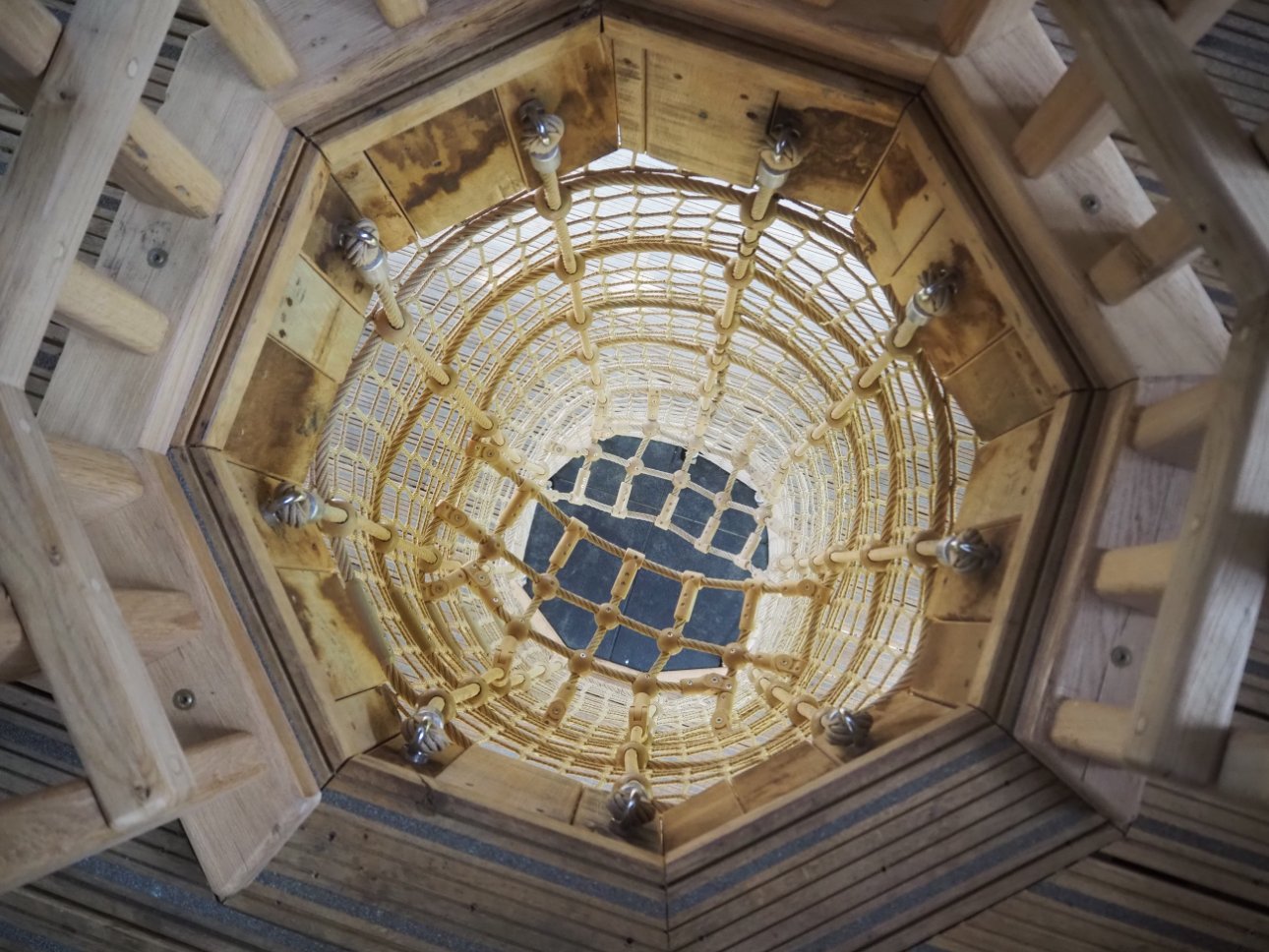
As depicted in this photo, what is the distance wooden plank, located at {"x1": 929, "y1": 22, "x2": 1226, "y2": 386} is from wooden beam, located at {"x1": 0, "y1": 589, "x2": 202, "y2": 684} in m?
1.23

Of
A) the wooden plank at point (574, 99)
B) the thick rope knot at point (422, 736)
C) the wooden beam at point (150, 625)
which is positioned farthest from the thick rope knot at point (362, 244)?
the thick rope knot at point (422, 736)

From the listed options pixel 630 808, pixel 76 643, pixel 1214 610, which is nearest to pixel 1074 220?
pixel 1214 610

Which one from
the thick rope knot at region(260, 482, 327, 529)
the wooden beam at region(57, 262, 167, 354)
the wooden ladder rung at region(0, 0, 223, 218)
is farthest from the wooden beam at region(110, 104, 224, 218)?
the thick rope knot at region(260, 482, 327, 529)

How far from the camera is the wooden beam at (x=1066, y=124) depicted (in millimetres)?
1086

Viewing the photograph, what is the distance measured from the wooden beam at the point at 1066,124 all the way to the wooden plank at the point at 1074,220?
0.03 meters

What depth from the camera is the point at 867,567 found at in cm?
200

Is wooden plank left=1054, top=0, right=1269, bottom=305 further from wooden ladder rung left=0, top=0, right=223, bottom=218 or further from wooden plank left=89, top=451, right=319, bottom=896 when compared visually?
wooden plank left=89, top=451, right=319, bottom=896

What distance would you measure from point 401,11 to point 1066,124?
0.88m

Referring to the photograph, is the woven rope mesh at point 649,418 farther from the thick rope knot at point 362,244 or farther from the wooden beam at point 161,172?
the wooden beam at point 161,172

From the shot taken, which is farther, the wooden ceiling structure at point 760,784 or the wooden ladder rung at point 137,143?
the wooden ceiling structure at point 760,784

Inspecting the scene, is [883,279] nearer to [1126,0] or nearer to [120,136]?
[1126,0]

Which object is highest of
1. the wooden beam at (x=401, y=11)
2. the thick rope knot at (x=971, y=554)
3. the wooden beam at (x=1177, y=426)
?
the wooden beam at (x=401, y=11)

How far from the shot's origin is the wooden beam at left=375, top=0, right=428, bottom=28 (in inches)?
46.6

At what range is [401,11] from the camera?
47.2 inches
